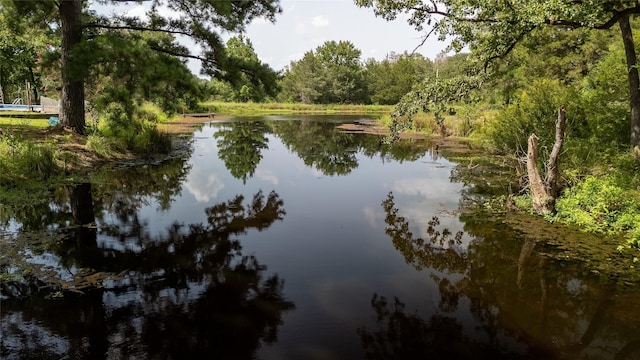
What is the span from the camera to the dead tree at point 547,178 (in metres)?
9.95

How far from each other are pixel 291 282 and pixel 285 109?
60.9 metres

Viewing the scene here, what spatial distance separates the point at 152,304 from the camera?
572cm

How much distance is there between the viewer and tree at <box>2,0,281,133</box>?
46.8ft

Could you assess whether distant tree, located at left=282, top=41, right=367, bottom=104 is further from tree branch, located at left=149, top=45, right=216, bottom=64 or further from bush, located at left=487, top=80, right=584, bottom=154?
bush, located at left=487, top=80, right=584, bottom=154

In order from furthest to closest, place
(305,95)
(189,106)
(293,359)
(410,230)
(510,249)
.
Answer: (305,95) < (189,106) < (410,230) < (510,249) < (293,359)

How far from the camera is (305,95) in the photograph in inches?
2970

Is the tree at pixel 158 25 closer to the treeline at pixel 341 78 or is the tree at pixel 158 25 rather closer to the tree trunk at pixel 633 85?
the tree trunk at pixel 633 85

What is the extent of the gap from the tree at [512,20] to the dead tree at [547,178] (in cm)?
176

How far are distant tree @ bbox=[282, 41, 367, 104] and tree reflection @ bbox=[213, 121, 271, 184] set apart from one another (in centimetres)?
4369

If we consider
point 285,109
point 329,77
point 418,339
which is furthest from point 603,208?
point 329,77

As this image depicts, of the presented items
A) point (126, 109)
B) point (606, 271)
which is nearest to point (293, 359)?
point (606, 271)

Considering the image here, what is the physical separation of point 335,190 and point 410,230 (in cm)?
414

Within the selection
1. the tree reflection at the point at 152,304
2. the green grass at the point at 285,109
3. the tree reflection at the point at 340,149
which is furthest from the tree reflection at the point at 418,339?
the green grass at the point at 285,109

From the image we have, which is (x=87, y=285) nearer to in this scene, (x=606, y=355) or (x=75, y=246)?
(x=75, y=246)
